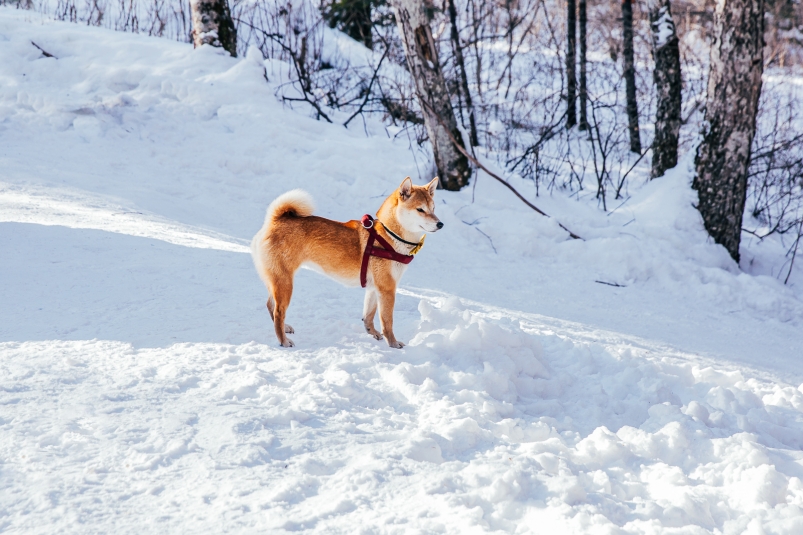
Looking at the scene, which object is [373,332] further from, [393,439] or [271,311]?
[393,439]

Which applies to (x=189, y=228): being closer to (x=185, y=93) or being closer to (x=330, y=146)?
(x=330, y=146)

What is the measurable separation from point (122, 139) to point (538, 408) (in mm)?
6940

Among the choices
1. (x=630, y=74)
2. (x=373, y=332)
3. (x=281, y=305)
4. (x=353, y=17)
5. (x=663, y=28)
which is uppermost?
(x=353, y=17)

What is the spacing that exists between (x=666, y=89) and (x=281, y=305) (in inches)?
283

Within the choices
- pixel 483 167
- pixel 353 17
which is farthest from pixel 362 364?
pixel 353 17

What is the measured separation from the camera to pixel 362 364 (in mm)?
3781

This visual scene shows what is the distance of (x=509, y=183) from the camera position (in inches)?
327

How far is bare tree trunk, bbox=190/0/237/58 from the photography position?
1014 cm

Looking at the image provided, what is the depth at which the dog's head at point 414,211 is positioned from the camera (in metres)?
4.16

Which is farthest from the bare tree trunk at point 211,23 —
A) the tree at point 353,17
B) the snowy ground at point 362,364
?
the tree at point 353,17

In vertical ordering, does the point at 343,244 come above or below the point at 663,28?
below

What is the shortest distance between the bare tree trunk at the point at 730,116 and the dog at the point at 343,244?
15.6ft

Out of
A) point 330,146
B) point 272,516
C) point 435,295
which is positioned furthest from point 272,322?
point 330,146

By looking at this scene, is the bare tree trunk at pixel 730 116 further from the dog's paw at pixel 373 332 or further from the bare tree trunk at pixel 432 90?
the dog's paw at pixel 373 332
